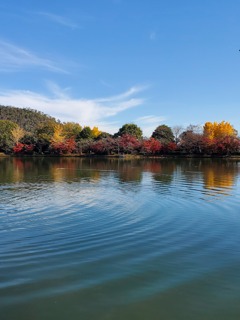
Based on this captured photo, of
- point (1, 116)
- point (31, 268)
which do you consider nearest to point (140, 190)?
point (31, 268)

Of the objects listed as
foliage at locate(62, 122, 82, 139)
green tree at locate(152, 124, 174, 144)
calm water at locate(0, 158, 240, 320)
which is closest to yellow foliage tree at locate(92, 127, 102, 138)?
foliage at locate(62, 122, 82, 139)

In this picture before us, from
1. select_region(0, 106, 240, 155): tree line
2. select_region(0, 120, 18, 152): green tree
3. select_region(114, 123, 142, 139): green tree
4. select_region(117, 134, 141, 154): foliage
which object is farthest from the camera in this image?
select_region(114, 123, 142, 139): green tree

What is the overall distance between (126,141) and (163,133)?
1147 cm

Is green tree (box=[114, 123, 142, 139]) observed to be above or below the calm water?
above

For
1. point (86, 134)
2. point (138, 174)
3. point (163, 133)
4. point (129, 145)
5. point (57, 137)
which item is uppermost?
point (86, 134)

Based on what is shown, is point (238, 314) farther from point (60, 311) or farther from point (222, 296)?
point (60, 311)

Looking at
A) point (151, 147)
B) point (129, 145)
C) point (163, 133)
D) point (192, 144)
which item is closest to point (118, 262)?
point (192, 144)

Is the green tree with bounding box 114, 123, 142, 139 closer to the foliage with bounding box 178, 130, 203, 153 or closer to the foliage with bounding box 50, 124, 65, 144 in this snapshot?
the foliage with bounding box 50, 124, 65, 144

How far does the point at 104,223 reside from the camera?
972cm

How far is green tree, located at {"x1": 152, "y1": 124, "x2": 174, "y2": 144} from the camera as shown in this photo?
80500mm

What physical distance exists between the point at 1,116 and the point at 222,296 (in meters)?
151

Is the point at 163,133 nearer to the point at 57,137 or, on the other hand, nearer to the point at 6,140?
the point at 57,137

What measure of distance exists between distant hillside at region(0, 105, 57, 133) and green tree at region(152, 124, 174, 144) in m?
72.4

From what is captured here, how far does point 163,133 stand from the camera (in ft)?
265
